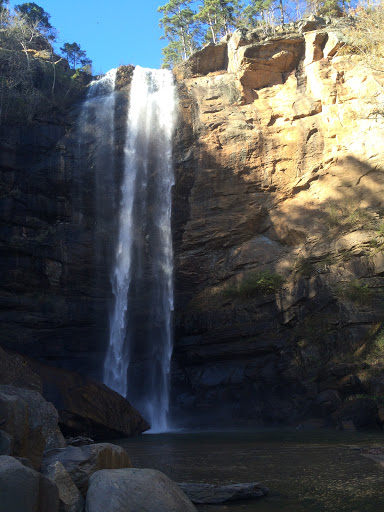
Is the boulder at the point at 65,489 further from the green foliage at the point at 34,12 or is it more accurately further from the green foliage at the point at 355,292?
the green foliage at the point at 34,12

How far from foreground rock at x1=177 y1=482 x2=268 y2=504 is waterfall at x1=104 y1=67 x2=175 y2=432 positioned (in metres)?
13.7

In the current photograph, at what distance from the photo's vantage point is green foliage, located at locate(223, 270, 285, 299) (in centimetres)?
2102

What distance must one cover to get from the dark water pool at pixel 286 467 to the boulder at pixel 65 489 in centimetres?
159

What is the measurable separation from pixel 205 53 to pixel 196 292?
580 inches

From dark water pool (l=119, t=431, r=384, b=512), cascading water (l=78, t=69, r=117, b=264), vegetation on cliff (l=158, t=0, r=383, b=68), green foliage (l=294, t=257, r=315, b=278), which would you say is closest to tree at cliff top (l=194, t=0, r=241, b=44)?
vegetation on cliff (l=158, t=0, r=383, b=68)

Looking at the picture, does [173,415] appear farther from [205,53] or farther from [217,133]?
[205,53]

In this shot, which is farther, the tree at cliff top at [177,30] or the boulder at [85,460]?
the tree at cliff top at [177,30]

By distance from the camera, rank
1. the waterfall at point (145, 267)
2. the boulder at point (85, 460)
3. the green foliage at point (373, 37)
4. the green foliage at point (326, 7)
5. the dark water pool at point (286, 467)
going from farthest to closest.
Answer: the green foliage at point (326, 7), the waterfall at point (145, 267), the green foliage at point (373, 37), the dark water pool at point (286, 467), the boulder at point (85, 460)

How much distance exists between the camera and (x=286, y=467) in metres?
8.11

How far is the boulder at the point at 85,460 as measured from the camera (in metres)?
5.43

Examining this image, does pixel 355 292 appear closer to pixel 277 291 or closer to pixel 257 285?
pixel 277 291

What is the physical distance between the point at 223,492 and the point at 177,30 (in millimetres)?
45978

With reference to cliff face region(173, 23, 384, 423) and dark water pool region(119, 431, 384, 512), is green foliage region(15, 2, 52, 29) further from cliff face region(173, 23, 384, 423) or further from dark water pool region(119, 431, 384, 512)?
dark water pool region(119, 431, 384, 512)

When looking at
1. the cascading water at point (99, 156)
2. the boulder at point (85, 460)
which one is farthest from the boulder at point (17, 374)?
the boulder at point (85, 460)
